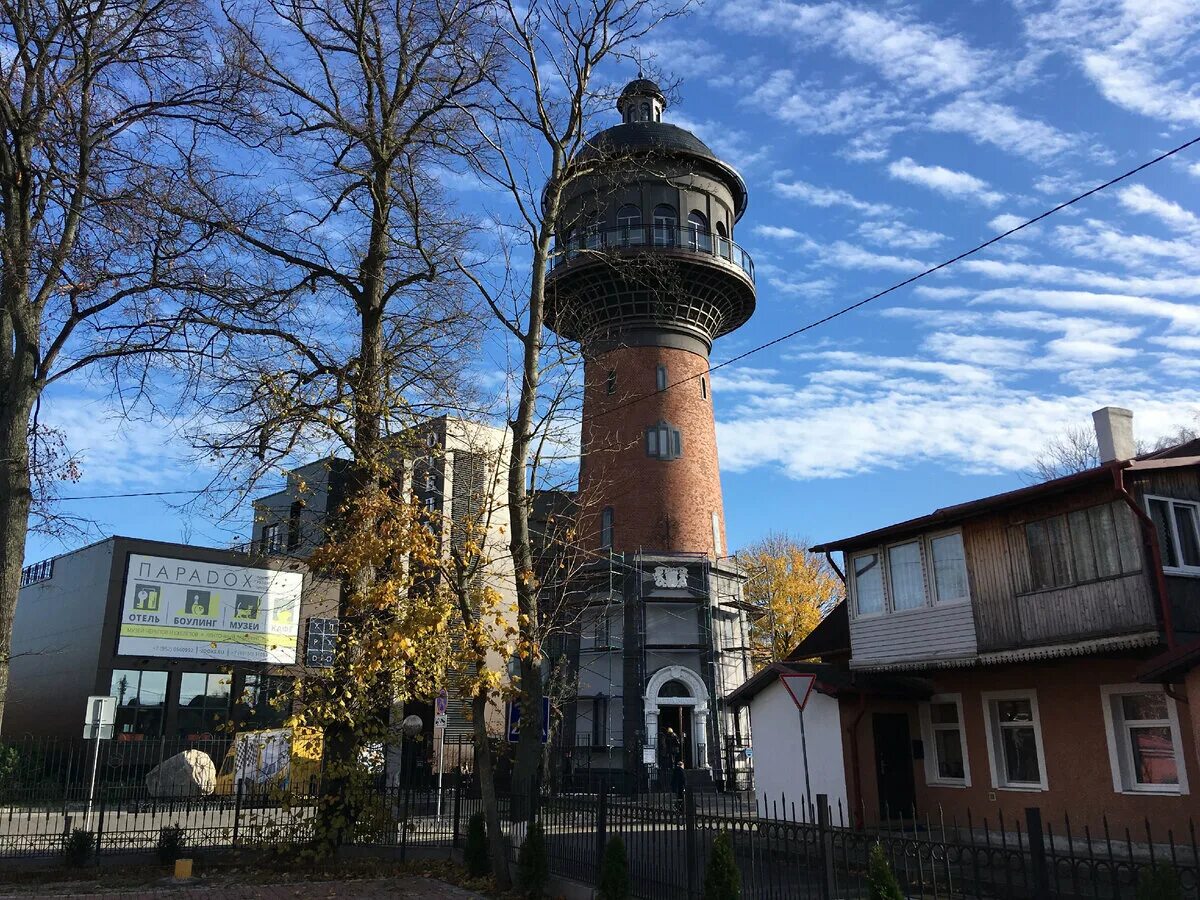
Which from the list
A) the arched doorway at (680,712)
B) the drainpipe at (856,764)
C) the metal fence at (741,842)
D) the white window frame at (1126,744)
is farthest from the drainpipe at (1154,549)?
the arched doorway at (680,712)

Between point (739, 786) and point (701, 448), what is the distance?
11.2 meters

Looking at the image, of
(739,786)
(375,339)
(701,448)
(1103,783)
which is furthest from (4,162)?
(739,786)

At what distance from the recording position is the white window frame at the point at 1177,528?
48.0ft

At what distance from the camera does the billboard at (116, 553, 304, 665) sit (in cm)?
2959

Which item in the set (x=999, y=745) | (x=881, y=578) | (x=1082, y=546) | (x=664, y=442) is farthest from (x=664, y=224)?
(x=999, y=745)

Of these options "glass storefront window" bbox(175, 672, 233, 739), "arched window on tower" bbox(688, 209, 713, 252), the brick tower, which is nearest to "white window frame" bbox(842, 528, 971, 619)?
the brick tower

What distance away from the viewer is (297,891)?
1275cm

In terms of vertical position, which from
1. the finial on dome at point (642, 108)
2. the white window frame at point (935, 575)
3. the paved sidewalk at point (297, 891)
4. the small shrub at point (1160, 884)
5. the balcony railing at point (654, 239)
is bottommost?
the paved sidewalk at point (297, 891)

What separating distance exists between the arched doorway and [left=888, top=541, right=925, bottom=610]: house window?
12824mm

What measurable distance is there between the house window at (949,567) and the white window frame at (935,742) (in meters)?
2.18

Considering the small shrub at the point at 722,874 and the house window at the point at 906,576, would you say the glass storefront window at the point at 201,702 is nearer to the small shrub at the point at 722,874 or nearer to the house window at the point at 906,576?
the house window at the point at 906,576

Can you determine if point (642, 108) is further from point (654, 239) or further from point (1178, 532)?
point (1178, 532)

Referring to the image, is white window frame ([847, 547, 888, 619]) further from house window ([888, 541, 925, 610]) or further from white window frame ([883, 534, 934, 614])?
house window ([888, 541, 925, 610])

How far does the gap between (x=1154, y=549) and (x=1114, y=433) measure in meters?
3.41
